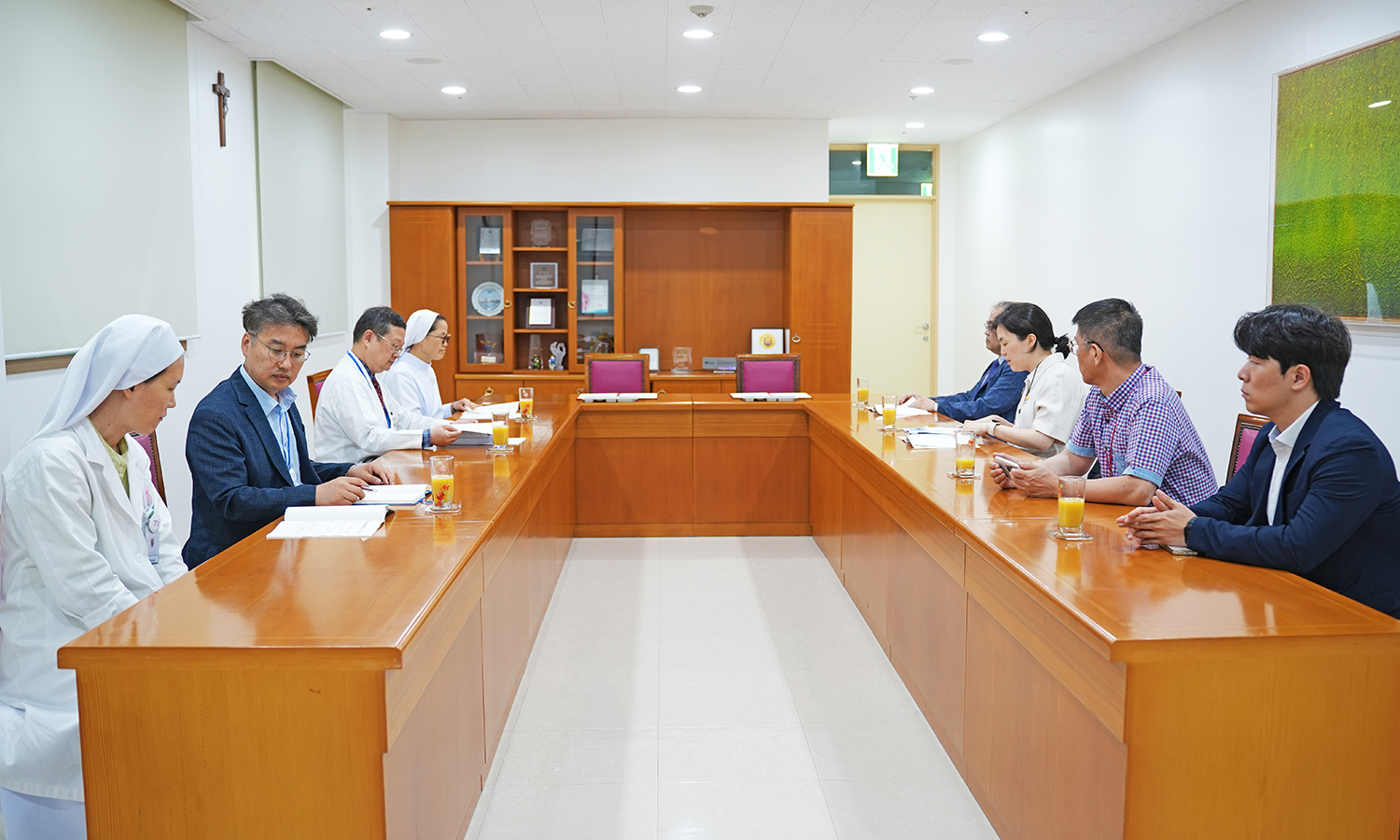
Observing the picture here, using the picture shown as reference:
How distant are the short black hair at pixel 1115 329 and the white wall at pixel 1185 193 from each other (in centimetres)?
213

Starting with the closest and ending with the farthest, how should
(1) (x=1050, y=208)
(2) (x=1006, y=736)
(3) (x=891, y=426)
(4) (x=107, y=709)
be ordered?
(4) (x=107, y=709)
(2) (x=1006, y=736)
(3) (x=891, y=426)
(1) (x=1050, y=208)

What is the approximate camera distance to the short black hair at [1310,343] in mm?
2217

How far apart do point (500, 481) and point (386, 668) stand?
1656mm

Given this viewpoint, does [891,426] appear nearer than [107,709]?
No

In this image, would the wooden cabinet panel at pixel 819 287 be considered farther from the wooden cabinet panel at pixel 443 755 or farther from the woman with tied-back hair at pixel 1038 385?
the wooden cabinet panel at pixel 443 755

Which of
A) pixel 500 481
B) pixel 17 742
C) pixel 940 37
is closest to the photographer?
pixel 17 742

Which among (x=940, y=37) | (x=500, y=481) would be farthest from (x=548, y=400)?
(x=940, y=37)

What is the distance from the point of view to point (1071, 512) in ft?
8.38

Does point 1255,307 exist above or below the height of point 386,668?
above

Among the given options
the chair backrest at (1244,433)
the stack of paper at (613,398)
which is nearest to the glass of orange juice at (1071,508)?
the chair backrest at (1244,433)

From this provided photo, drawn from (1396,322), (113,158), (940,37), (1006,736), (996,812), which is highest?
(940,37)

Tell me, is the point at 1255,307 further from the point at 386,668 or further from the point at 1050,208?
the point at 386,668

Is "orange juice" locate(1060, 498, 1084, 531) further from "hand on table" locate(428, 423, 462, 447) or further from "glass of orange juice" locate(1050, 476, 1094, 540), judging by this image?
"hand on table" locate(428, 423, 462, 447)

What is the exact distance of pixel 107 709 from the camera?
1797 mm
